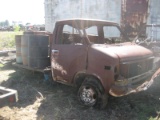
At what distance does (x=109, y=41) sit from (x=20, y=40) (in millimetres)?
3146

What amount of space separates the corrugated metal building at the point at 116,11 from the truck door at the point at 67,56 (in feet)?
22.2

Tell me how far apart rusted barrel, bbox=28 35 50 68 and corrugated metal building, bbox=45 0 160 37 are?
621 centimetres

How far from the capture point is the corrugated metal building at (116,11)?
12.2 metres

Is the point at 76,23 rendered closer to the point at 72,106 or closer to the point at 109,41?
the point at 109,41

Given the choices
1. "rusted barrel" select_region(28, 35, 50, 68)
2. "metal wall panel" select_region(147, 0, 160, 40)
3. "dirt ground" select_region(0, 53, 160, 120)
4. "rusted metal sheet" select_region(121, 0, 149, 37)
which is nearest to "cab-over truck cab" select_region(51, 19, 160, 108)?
"dirt ground" select_region(0, 53, 160, 120)

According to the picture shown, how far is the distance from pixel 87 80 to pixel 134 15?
8.90 m

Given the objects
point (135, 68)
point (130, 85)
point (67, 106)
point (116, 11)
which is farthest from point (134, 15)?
point (67, 106)

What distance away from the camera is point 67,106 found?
5.18m

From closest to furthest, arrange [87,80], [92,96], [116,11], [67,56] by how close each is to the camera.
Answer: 1. [92,96]
2. [87,80]
3. [67,56]
4. [116,11]

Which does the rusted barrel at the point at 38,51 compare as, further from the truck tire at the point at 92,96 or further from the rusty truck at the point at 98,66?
the truck tire at the point at 92,96

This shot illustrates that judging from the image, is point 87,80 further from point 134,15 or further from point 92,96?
point 134,15

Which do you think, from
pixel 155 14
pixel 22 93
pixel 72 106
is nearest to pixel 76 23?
pixel 72 106

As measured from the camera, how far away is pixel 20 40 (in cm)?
744

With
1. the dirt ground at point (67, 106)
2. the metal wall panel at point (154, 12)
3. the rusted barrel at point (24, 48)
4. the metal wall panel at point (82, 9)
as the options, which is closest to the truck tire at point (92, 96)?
the dirt ground at point (67, 106)
